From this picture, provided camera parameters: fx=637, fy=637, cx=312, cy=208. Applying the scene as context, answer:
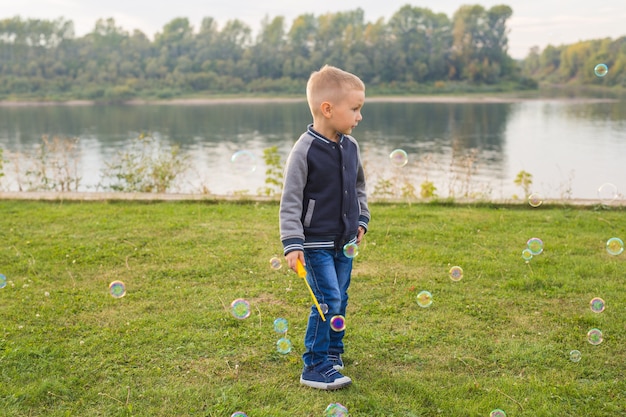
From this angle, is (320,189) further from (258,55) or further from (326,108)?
(258,55)

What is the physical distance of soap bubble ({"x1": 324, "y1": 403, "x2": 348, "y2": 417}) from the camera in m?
3.73

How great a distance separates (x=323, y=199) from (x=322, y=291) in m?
0.60

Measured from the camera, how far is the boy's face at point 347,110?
400 centimetres

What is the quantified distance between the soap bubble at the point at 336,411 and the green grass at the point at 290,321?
4.7 inches

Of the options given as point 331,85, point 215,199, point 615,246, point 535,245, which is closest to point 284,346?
point 331,85

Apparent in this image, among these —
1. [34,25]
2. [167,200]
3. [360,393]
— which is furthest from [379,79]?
[360,393]

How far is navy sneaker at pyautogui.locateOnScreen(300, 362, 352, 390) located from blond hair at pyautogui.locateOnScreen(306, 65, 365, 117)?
168 centimetres

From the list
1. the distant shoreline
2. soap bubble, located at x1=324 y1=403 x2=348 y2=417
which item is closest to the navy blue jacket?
soap bubble, located at x1=324 y1=403 x2=348 y2=417

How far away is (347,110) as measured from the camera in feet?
13.2

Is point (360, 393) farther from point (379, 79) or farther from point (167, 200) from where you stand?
point (379, 79)

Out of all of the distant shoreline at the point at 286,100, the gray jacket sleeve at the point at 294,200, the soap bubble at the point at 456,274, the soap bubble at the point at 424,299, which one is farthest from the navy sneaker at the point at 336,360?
the distant shoreline at the point at 286,100

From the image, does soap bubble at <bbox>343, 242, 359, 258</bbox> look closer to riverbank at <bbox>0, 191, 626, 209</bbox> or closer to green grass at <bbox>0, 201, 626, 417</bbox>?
green grass at <bbox>0, 201, 626, 417</bbox>

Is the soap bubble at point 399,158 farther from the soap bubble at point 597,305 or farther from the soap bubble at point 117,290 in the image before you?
the soap bubble at point 117,290

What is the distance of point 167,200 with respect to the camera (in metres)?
9.70
